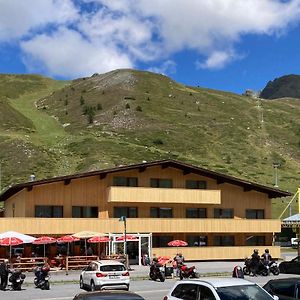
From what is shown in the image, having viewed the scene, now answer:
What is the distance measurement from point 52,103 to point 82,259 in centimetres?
13447

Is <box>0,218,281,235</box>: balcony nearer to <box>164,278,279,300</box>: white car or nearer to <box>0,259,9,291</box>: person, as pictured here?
<box>0,259,9,291</box>: person

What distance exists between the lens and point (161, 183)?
51.9 meters

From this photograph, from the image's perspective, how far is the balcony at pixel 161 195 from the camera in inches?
1939

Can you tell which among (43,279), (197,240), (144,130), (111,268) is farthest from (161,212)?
(144,130)

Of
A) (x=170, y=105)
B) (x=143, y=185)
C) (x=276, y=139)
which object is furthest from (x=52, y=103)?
(x=143, y=185)

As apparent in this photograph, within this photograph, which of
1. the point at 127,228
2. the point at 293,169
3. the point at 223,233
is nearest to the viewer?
the point at 127,228

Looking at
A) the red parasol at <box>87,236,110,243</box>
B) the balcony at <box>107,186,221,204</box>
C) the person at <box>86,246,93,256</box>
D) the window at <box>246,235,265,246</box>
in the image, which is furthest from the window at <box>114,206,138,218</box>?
the window at <box>246,235,265,246</box>

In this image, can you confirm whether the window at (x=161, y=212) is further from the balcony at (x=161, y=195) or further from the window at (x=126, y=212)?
the window at (x=126, y=212)

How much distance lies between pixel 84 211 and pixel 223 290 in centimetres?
3661

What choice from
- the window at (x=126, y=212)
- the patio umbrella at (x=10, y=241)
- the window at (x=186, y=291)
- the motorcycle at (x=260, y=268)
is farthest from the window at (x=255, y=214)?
the window at (x=186, y=291)

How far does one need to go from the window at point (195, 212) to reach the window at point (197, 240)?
1852 mm

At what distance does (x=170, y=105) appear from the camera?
14800 cm

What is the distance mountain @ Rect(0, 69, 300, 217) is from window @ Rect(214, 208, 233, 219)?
1370 inches

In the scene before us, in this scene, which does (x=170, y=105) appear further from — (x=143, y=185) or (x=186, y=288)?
(x=186, y=288)
